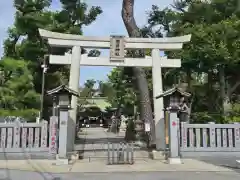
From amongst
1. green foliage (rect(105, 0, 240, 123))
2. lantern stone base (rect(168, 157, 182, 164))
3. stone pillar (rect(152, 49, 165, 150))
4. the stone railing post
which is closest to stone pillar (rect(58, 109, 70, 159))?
the stone railing post

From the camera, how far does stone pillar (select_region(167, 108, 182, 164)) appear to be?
46.1 feet

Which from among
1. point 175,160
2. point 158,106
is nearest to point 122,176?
point 175,160

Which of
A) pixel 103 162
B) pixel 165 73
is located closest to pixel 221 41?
pixel 165 73

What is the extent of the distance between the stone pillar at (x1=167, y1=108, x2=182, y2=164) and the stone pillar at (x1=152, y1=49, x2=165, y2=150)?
146 centimetres

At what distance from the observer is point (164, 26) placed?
1126 inches

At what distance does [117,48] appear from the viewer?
1653cm

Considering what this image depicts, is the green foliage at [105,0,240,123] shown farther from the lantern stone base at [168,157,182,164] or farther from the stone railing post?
the stone railing post

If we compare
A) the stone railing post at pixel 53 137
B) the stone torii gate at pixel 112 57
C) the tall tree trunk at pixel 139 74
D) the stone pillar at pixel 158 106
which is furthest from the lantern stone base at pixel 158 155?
the stone railing post at pixel 53 137

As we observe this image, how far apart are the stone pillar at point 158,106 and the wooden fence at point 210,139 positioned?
1.09 metres

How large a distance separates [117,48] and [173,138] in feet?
18.0

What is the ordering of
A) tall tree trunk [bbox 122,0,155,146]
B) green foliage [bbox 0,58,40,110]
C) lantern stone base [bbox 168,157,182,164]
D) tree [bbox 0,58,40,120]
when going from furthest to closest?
green foliage [bbox 0,58,40,110] < tree [bbox 0,58,40,120] < tall tree trunk [bbox 122,0,155,146] < lantern stone base [bbox 168,157,182,164]

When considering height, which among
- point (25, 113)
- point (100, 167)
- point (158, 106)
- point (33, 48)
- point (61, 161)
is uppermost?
point (33, 48)

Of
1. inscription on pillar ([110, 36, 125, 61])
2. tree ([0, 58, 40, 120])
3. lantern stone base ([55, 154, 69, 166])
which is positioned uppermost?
inscription on pillar ([110, 36, 125, 61])

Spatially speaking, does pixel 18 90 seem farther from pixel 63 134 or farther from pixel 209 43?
pixel 209 43
